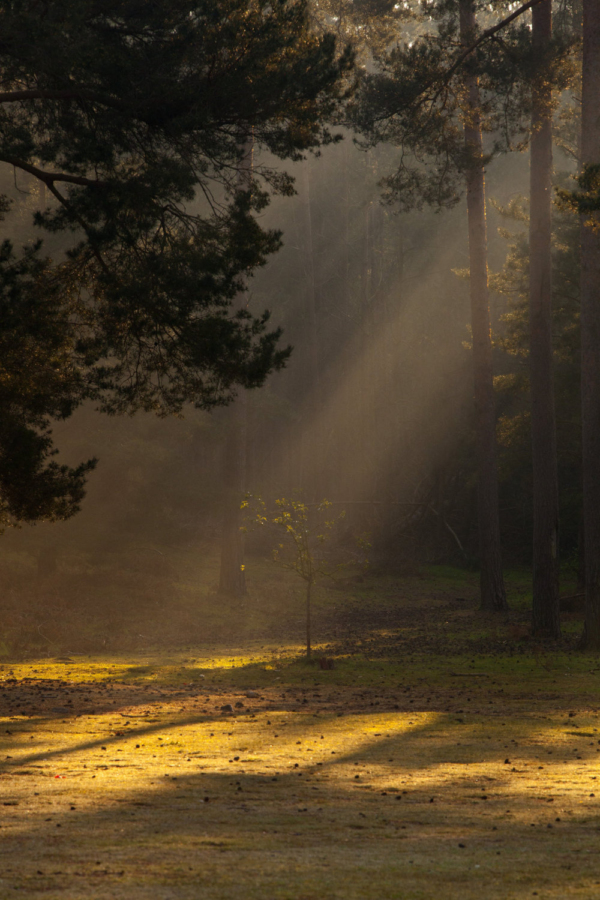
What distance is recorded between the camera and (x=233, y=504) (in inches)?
957

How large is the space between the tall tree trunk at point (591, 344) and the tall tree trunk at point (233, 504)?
1143cm

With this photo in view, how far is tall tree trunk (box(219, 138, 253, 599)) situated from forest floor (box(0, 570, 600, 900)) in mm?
9379

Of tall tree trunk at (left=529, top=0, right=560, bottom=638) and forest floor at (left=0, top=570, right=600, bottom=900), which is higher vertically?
tall tree trunk at (left=529, top=0, right=560, bottom=638)

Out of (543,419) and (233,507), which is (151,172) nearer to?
(543,419)

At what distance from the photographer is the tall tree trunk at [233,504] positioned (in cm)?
2450

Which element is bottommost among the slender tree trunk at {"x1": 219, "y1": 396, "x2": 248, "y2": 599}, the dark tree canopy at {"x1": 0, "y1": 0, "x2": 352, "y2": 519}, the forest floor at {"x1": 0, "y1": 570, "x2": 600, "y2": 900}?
the forest floor at {"x1": 0, "y1": 570, "x2": 600, "y2": 900}

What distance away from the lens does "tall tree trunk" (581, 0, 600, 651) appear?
49.4 ft

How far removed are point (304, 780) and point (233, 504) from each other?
1816 cm

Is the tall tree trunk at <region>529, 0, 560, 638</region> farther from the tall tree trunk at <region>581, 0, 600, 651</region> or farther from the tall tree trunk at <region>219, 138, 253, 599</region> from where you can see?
the tall tree trunk at <region>219, 138, 253, 599</region>

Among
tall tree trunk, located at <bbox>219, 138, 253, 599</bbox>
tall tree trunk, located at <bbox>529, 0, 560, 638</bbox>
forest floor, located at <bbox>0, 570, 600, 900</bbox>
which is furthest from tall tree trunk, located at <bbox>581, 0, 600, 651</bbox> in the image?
tall tree trunk, located at <bbox>219, 138, 253, 599</bbox>

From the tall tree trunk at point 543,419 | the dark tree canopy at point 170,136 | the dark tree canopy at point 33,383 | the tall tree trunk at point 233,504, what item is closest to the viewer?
the dark tree canopy at point 170,136

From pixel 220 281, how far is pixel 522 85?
10388 millimetres

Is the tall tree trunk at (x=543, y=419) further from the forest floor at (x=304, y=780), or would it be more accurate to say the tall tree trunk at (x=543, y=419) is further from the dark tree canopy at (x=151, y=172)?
the dark tree canopy at (x=151, y=172)

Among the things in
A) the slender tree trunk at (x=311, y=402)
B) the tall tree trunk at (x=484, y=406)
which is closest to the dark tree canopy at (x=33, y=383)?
the tall tree trunk at (x=484, y=406)
